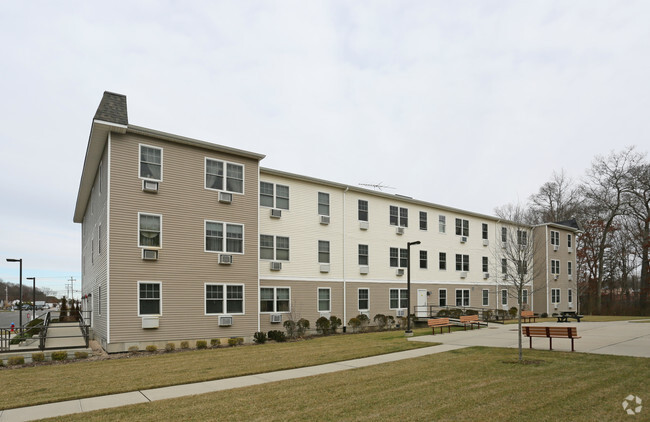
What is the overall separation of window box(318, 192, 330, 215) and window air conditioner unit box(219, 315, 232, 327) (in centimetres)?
811

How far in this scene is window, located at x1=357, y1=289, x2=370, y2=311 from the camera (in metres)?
26.8

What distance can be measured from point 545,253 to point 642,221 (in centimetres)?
1615

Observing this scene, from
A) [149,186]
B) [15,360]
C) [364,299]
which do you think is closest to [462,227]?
[364,299]

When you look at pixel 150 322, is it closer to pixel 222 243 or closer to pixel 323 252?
pixel 222 243

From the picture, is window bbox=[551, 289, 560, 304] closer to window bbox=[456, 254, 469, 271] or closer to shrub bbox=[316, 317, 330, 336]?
window bbox=[456, 254, 469, 271]

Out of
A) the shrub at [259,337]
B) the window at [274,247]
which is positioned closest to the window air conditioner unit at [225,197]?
the window at [274,247]

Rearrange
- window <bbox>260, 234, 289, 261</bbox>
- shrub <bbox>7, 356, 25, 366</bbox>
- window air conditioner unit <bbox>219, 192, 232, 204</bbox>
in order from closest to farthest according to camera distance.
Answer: shrub <bbox>7, 356, 25, 366</bbox> < window air conditioner unit <bbox>219, 192, 232, 204</bbox> < window <bbox>260, 234, 289, 261</bbox>

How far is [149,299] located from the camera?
18203mm

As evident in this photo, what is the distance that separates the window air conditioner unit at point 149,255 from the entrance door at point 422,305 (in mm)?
18170

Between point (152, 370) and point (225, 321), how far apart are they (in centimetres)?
748

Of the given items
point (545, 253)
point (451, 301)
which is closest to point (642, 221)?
point (545, 253)

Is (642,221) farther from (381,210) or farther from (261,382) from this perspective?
(261,382)

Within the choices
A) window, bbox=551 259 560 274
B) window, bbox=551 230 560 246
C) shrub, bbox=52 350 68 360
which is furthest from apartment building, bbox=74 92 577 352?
window, bbox=551 230 560 246

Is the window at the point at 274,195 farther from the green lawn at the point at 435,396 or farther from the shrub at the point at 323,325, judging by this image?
the green lawn at the point at 435,396
